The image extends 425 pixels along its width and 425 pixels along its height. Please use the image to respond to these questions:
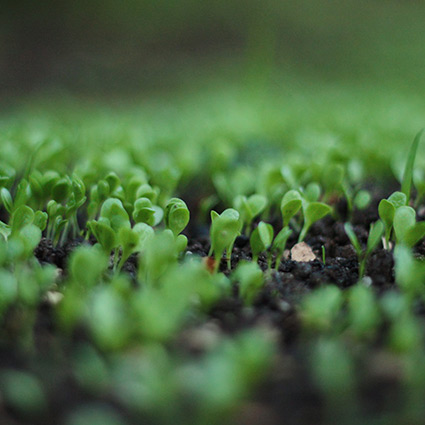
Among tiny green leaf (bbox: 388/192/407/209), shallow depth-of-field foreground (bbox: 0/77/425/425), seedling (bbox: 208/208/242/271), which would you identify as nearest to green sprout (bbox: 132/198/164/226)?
shallow depth-of-field foreground (bbox: 0/77/425/425)

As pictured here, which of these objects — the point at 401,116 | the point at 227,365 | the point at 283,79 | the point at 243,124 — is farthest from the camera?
the point at 283,79

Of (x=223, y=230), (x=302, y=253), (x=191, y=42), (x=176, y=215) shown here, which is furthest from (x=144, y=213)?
(x=191, y=42)

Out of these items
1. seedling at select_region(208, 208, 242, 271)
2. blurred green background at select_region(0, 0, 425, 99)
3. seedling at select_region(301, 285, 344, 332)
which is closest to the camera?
seedling at select_region(301, 285, 344, 332)

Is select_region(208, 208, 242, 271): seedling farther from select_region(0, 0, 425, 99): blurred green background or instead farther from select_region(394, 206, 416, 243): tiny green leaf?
select_region(0, 0, 425, 99): blurred green background

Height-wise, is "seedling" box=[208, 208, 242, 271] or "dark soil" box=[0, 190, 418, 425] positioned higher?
"seedling" box=[208, 208, 242, 271]

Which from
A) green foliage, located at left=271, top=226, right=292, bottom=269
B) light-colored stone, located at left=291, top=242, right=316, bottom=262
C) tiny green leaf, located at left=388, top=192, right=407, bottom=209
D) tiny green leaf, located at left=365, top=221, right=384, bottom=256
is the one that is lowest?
light-colored stone, located at left=291, top=242, right=316, bottom=262

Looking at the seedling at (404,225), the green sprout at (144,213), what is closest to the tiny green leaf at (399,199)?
the seedling at (404,225)

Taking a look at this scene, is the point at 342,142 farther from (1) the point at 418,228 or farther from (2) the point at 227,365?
(2) the point at 227,365

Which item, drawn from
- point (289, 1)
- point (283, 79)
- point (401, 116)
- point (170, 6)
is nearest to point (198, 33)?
point (170, 6)
